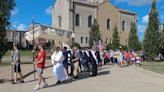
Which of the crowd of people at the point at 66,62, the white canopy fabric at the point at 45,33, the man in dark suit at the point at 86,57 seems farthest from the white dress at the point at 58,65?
the white canopy fabric at the point at 45,33

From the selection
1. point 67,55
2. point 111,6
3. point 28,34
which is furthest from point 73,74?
point 111,6

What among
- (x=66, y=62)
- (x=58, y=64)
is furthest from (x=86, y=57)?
(x=58, y=64)

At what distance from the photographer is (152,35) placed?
1815 inches

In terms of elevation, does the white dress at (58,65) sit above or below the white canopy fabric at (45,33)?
below

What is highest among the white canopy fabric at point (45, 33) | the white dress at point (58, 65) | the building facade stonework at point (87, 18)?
the building facade stonework at point (87, 18)

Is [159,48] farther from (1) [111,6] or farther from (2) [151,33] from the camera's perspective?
(1) [111,6]

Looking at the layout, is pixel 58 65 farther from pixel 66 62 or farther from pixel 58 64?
pixel 66 62

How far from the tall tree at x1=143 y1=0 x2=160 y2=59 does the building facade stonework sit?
2912cm

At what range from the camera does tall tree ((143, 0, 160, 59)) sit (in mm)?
46156

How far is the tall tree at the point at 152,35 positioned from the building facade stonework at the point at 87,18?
29.1 metres

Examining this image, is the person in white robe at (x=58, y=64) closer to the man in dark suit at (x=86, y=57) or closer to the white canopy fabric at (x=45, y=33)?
the man in dark suit at (x=86, y=57)

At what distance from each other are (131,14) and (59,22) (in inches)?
1013

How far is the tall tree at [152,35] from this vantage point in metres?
46.2

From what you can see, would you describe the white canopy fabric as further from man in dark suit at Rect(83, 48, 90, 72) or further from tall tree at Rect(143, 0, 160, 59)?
tall tree at Rect(143, 0, 160, 59)
